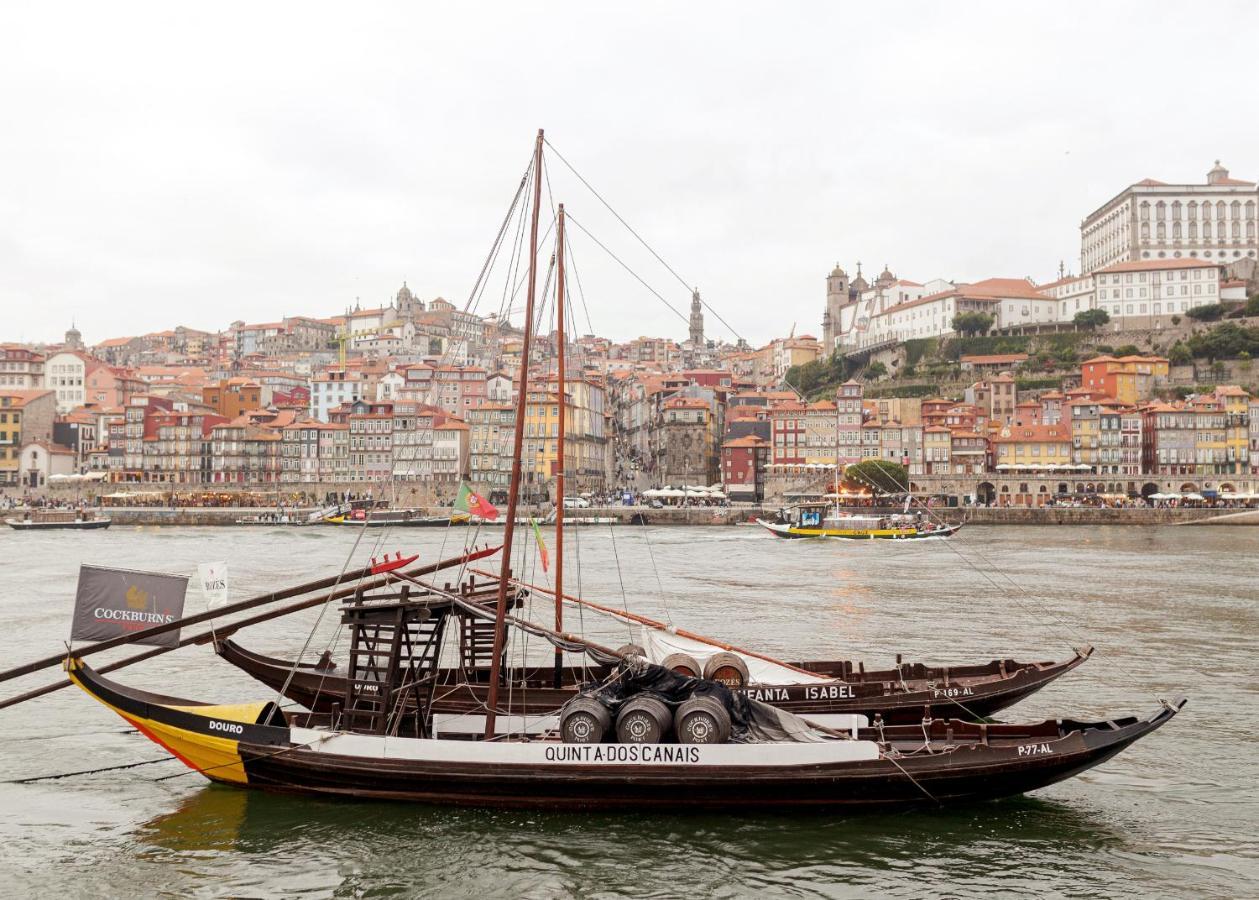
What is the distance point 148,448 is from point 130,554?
5208cm

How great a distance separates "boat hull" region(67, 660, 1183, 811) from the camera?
36.0ft

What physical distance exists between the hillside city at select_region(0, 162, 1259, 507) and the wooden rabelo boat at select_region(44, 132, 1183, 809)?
58.4 meters

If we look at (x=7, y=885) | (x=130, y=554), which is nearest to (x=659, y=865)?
(x=7, y=885)

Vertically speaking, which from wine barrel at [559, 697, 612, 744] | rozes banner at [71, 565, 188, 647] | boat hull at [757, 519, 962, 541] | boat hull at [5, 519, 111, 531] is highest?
rozes banner at [71, 565, 188, 647]

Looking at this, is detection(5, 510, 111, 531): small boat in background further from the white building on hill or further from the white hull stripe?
the white building on hill

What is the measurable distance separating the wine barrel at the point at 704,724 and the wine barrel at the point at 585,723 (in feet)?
2.40

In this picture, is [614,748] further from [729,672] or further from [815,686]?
[815,686]

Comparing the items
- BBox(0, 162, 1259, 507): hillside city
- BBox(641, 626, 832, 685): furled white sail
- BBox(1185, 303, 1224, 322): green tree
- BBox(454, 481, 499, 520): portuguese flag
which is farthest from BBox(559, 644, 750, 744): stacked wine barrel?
BBox(1185, 303, 1224, 322): green tree

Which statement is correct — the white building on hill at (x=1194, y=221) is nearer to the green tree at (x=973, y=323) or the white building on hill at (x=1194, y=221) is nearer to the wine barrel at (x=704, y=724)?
the green tree at (x=973, y=323)

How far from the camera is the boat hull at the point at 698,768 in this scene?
1098cm

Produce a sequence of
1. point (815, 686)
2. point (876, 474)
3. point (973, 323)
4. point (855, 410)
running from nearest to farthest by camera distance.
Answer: point (815, 686) → point (876, 474) → point (855, 410) → point (973, 323)

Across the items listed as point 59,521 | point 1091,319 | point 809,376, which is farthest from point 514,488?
point 809,376

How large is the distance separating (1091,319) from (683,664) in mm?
105047

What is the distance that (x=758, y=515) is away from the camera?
8275 centimetres
